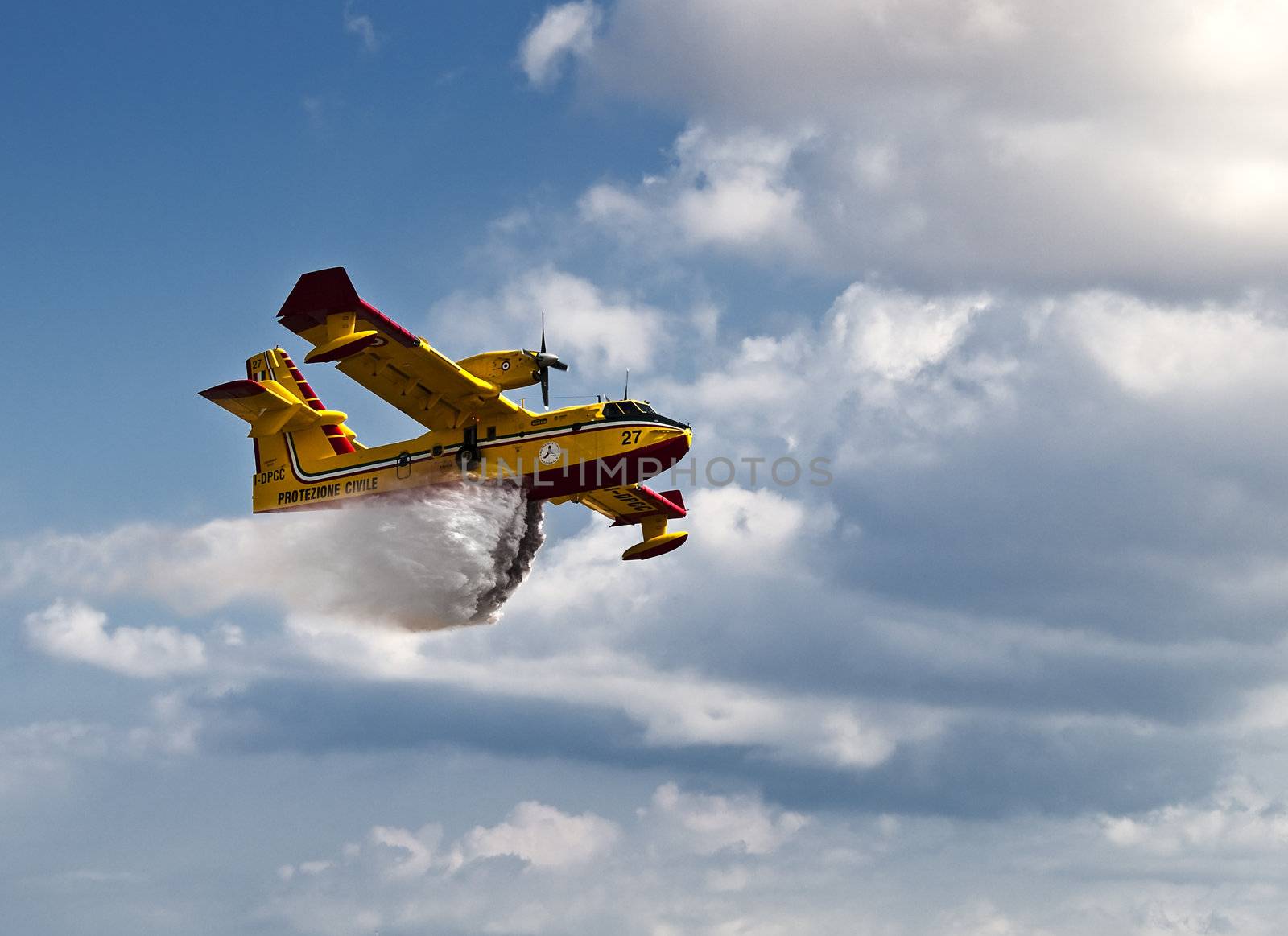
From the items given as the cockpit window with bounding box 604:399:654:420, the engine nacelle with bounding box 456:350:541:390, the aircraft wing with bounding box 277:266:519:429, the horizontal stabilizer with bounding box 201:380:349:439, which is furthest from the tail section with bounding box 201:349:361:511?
the cockpit window with bounding box 604:399:654:420

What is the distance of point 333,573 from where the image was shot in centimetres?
5119

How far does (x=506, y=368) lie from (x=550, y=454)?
283cm

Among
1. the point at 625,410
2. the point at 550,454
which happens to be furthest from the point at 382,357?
the point at 625,410

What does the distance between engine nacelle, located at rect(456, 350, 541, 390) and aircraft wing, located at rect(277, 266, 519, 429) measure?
0.74 ft

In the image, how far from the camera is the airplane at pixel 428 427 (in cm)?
4400

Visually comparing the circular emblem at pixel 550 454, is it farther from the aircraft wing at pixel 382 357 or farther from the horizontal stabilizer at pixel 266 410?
the horizontal stabilizer at pixel 266 410

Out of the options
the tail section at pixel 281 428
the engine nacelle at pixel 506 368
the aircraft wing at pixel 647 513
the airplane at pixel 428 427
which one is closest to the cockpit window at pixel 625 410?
the airplane at pixel 428 427

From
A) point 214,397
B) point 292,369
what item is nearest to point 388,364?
point 214,397

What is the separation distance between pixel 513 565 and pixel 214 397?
34.8 ft

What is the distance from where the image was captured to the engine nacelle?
1812 inches

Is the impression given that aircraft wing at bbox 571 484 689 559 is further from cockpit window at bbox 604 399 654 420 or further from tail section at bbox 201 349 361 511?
tail section at bbox 201 349 361 511

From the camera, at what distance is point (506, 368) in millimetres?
46188

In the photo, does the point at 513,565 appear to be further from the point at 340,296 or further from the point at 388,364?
the point at 340,296

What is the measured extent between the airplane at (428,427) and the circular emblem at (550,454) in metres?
0.02
